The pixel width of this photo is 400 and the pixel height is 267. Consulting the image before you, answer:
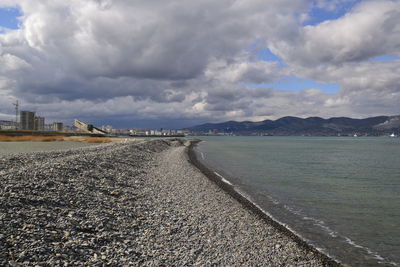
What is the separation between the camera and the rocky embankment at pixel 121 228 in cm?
895

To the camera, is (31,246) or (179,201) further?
(179,201)

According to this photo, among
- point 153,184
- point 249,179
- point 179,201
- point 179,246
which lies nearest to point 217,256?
point 179,246

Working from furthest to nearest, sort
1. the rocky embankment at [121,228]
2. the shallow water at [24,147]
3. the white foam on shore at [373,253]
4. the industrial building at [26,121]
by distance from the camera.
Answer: the industrial building at [26,121] → the shallow water at [24,147] → the white foam on shore at [373,253] → the rocky embankment at [121,228]

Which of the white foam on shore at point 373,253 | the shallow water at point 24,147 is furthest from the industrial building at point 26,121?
the white foam on shore at point 373,253

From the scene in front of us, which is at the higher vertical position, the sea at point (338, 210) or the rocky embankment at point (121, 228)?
the rocky embankment at point (121, 228)

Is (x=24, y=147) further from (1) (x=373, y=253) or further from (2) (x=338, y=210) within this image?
(1) (x=373, y=253)

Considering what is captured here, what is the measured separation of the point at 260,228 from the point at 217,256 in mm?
4722

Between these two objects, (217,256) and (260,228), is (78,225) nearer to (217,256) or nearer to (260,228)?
(217,256)

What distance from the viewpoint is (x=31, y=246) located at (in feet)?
28.2

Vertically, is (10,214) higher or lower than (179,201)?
higher

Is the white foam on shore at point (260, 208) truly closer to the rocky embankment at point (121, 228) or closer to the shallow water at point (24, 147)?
the rocky embankment at point (121, 228)

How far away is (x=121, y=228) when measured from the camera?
38.9 feet

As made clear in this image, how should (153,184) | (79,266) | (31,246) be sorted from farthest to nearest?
(153,184) → (31,246) → (79,266)

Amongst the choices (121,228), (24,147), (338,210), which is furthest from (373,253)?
(24,147)
